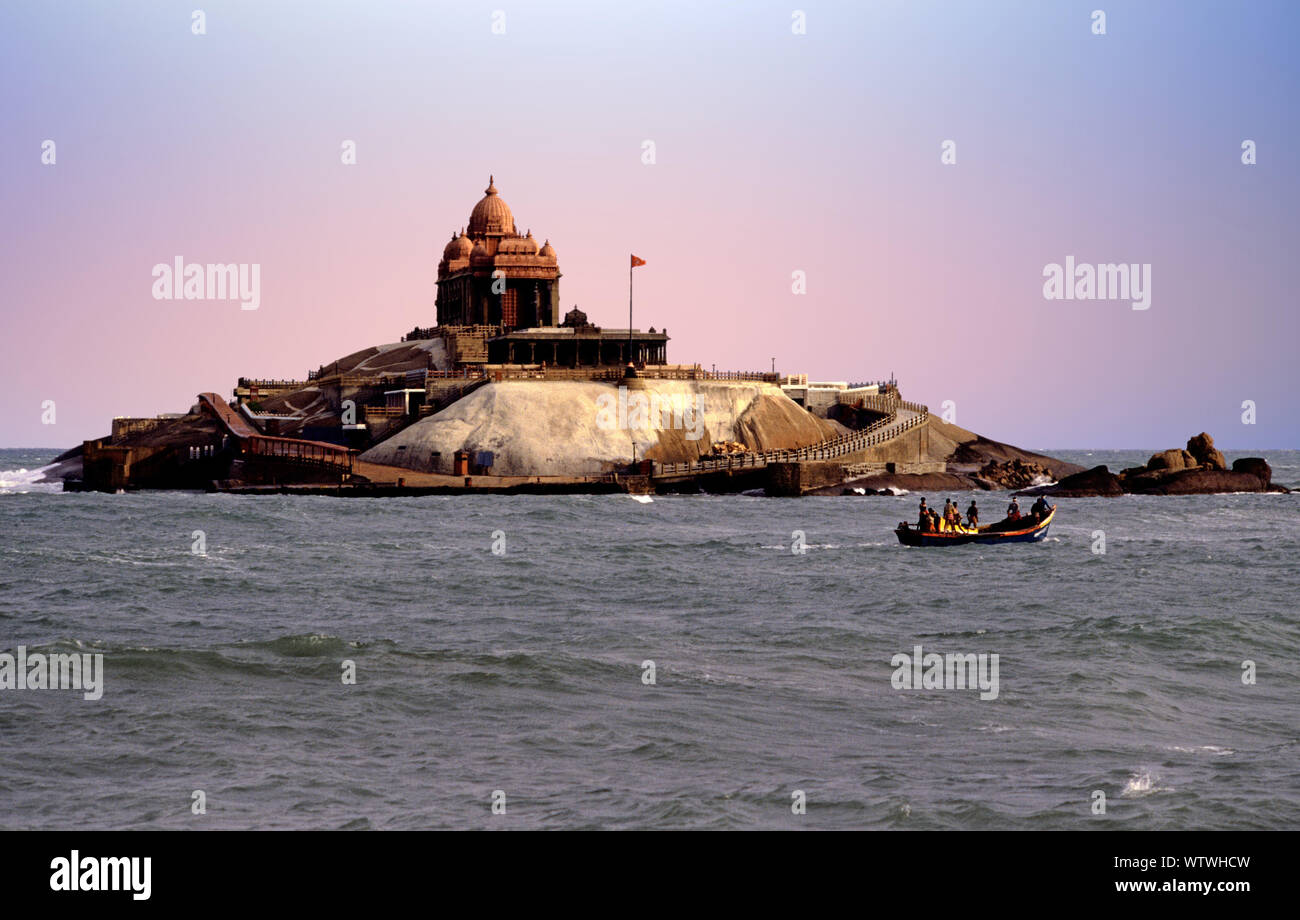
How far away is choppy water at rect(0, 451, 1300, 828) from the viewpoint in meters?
20.0

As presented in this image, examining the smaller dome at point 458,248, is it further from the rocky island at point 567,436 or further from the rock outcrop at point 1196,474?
the rock outcrop at point 1196,474

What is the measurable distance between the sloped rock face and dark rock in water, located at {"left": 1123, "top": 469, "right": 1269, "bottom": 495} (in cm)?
2562

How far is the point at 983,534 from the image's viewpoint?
62625mm

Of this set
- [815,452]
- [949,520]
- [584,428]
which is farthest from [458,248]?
[949,520]

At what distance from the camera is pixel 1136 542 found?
6806 centimetres

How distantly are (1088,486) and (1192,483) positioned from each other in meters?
8.53

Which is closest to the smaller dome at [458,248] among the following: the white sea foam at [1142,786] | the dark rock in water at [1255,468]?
the dark rock in water at [1255,468]

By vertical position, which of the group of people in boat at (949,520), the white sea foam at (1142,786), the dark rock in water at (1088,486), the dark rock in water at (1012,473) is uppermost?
the dark rock in water at (1012,473)

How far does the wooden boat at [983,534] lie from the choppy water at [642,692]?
2.69m

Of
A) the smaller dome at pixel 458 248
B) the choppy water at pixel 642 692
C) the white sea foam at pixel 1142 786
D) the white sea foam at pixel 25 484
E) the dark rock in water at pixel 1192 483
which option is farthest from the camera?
the smaller dome at pixel 458 248

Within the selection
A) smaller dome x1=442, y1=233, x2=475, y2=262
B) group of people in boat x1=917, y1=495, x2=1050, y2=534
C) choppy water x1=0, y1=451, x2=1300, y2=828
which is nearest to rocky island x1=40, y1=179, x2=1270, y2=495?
smaller dome x1=442, y1=233, x2=475, y2=262

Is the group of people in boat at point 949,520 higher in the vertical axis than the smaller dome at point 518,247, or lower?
lower

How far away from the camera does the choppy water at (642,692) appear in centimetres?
2003

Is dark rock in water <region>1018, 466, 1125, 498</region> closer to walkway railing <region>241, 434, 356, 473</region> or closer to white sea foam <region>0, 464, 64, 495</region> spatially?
walkway railing <region>241, 434, 356, 473</region>
